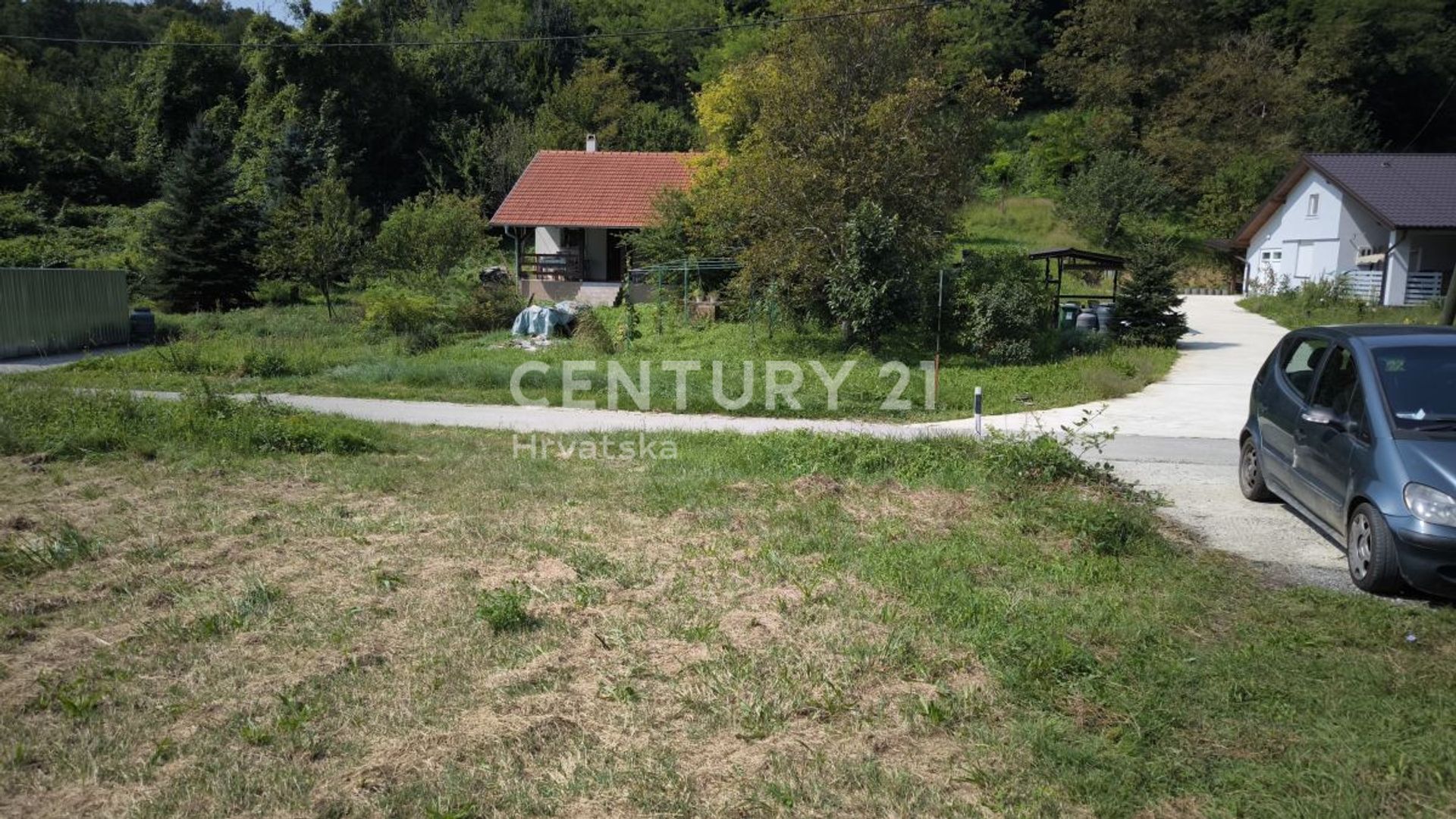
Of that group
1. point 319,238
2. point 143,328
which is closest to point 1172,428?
point 319,238

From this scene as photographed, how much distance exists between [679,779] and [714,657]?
1187mm

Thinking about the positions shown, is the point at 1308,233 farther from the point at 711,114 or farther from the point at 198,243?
the point at 198,243

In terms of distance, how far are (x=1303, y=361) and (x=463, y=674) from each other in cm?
758

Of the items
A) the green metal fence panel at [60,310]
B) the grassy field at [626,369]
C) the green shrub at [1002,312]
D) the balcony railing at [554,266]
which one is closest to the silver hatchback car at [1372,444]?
the grassy field at [626,369]

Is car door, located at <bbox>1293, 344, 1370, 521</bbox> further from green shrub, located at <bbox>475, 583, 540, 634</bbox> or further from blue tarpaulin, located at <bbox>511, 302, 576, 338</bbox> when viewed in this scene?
blue tarpaulin, located at <bbox>511, 302, 576, 338</bbox>

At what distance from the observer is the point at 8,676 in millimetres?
4934

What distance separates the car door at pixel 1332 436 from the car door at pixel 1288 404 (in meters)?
0.11

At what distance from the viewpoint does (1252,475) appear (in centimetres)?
882

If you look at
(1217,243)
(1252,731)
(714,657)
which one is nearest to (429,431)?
(714,657)

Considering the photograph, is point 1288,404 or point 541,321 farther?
point 541,321

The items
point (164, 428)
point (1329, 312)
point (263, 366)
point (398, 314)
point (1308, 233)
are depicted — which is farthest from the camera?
point (1308, 233)

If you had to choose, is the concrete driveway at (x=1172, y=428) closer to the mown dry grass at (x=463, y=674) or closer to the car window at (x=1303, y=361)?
the car window at (x=1303, y=361)

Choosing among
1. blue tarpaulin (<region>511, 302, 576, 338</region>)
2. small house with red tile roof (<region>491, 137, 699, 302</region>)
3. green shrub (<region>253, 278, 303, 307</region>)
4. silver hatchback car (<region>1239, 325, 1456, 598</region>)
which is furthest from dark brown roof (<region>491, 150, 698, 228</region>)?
silver hatchback car (<region>1239, 325, 1456, 598</region>)

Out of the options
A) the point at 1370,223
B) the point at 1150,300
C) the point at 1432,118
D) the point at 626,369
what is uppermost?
the point at 1432,118
